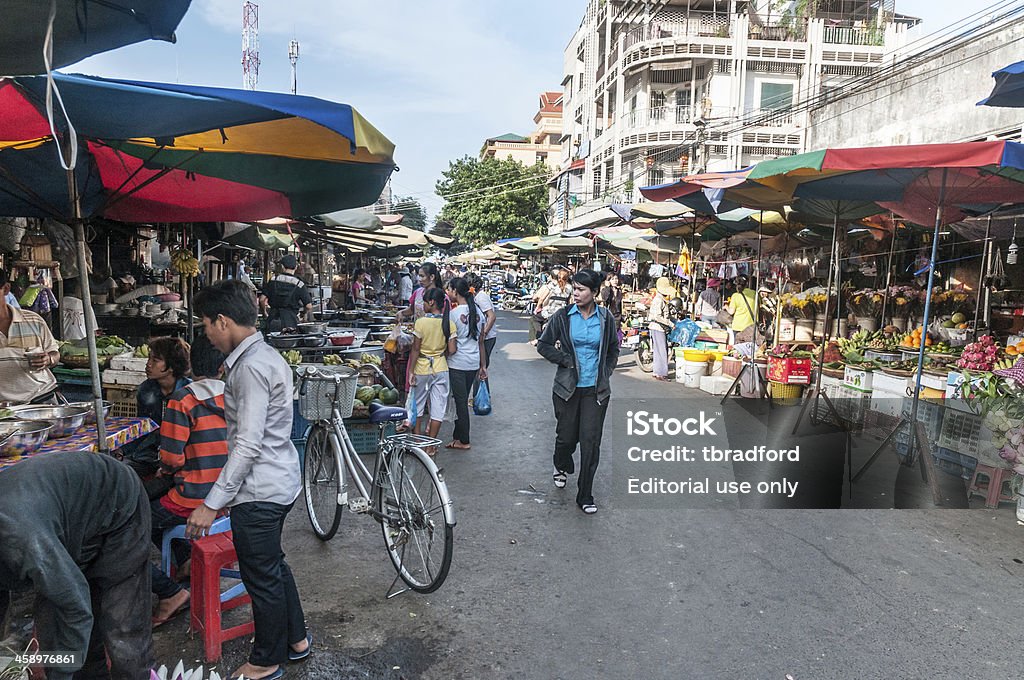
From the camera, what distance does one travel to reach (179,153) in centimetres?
471

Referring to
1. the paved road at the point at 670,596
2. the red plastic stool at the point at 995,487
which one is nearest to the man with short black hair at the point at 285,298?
the paved road at the point at 670,596

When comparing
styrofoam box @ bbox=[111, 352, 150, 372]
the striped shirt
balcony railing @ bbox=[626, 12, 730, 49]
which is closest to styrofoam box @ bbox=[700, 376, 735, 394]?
styrofoam box @ bbox=[111, 352, 150, 372]

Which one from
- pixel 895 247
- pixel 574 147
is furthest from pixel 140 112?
pixel 574 147

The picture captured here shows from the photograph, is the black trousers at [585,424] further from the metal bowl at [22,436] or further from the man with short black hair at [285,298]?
the man with short black hair at [285,298]

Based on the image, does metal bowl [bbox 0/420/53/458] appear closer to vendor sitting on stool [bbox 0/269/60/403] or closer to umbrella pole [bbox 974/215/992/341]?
vendor sitting on stool [bbox 0/269/60/403]

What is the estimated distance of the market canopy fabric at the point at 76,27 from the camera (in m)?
2.67

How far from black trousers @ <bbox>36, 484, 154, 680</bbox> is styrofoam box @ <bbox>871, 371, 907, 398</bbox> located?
24.5 feet

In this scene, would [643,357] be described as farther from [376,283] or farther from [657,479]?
[376,283]

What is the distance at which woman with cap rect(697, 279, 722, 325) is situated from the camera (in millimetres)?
13469

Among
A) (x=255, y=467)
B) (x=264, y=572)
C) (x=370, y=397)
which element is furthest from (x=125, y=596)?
(x=370, y=397)

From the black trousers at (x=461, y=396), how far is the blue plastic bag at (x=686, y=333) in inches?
242

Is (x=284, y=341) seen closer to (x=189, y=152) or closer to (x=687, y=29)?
(x=189, y=152)

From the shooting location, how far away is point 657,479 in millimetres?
6109

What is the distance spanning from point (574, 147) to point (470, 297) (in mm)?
45045
